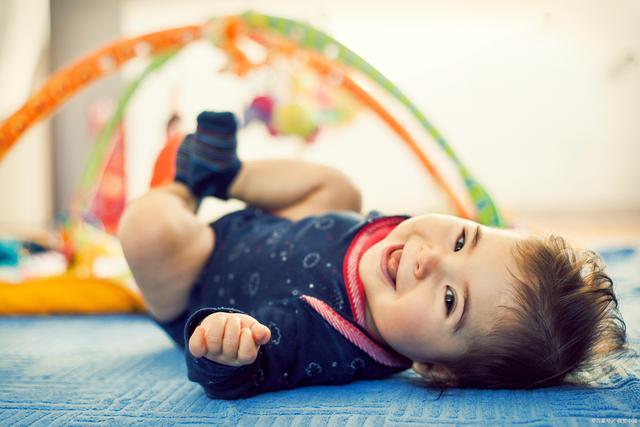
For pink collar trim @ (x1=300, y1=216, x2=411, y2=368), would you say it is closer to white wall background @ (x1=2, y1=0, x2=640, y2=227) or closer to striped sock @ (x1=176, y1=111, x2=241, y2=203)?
striped sock @ (x1=176, y1=111, x2=241, y2=203)

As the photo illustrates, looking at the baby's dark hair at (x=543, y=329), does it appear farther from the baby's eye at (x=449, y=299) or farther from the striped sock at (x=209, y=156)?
the striped sock at (x=209, y=156)

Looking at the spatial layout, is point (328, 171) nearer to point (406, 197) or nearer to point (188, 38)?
point (188, 38)

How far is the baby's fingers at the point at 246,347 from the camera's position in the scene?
527 millimetres

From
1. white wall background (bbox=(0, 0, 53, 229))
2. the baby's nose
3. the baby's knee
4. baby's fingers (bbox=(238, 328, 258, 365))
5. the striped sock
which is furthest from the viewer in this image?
white wall background (bbox=(0, 0, 53, 229))

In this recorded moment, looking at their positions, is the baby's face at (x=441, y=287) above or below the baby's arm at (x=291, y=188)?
below

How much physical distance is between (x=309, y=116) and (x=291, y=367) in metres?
1.36

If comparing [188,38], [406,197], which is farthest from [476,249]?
[406,197]

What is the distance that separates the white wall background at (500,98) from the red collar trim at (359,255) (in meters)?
1.79

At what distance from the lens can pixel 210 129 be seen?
2.93 ft

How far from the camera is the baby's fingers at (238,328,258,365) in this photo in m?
0.53

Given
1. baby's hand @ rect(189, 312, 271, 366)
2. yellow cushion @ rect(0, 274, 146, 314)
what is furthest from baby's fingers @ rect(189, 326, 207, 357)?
yellow cushion @ rect(0, 274, 146, 314)

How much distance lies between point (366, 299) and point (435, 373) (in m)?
0.10

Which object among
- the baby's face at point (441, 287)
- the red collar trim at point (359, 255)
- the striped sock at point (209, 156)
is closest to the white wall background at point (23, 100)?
the striped sock at point (209, 156)

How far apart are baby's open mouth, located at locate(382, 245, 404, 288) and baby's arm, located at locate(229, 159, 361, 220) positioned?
0.77 feet
